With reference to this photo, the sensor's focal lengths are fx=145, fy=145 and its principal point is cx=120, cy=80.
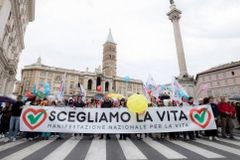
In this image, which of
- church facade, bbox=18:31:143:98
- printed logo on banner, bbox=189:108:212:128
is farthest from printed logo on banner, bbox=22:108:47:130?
church facade, bbox=18:31:143:98

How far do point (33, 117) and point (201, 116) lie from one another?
25.5 feet

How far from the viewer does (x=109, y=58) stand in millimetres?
84062

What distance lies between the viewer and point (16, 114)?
640 centimetres

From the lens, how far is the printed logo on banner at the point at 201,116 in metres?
6.64

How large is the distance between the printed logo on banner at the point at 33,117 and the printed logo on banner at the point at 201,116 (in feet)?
22.5

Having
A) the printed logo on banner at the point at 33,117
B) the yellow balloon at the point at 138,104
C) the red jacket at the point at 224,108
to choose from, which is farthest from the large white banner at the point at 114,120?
the red jacket at the point at 224,108

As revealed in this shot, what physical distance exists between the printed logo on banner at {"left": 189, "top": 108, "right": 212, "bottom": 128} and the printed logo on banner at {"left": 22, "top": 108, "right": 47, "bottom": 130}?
22.5 feet

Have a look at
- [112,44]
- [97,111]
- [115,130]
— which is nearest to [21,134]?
[97,111]

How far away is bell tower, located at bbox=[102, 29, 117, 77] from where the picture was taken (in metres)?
82.4

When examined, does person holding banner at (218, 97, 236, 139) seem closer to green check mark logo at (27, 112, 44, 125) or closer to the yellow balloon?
the yellow balloon

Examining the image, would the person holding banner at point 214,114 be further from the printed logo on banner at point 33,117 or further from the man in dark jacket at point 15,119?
the man in dark jacket at point 15,119

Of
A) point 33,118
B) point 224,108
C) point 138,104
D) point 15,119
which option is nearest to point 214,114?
point 224,108

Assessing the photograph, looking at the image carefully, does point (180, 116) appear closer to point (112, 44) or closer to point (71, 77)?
point (71, 77)

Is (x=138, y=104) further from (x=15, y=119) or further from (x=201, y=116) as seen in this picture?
(x=15, y=119)
